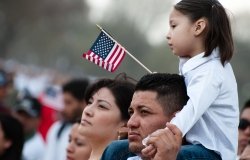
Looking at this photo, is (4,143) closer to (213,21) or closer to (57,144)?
(57,144)

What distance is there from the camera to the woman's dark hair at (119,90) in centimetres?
857

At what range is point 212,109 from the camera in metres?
7.11

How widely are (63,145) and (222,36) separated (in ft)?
18.8

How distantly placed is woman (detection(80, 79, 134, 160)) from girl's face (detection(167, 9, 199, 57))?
3.91 ft

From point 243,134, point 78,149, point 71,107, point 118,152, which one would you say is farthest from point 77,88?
point 118,152

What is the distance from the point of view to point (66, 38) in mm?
59969

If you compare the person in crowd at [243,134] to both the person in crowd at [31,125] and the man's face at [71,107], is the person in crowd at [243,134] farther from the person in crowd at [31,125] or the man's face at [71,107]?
the person in crowd at [31,125]

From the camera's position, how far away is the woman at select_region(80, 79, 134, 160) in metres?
8.49

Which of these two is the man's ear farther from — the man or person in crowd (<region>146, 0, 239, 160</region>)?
the man

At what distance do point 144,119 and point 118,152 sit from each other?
1.61 feet

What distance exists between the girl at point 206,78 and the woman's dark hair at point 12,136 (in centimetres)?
408

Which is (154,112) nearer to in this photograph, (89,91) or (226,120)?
(226,120)

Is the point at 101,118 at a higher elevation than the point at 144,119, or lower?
lower

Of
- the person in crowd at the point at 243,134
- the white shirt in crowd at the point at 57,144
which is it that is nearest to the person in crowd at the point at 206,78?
the person in crowd at the point at 243,134
